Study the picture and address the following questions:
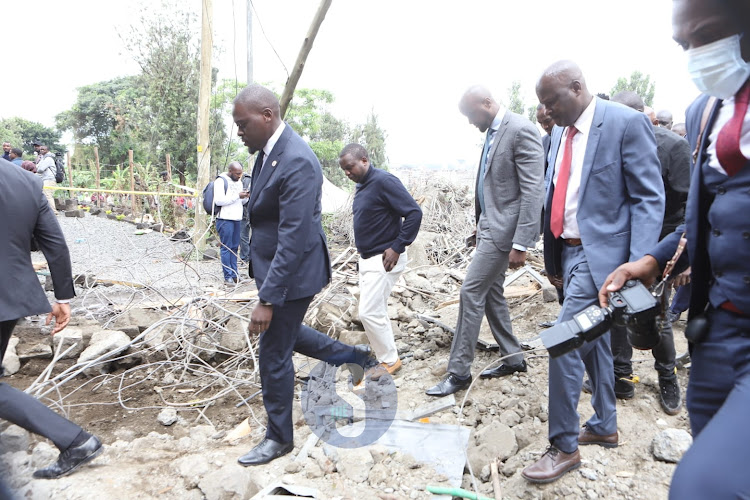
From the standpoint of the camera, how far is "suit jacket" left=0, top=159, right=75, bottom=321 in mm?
2695

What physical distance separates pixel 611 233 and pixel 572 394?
2.62 feet

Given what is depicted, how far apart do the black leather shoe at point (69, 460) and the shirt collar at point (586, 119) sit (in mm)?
3061

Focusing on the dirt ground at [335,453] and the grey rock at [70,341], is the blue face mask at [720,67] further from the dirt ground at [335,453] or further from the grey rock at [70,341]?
the grey rock at [70,341]

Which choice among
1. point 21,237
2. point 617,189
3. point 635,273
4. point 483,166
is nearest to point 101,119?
Result: point 21,237

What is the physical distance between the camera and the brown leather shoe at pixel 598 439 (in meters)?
2.76

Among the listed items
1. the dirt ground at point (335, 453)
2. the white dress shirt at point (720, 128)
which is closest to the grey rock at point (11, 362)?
the dirt ground at point (335, 453)

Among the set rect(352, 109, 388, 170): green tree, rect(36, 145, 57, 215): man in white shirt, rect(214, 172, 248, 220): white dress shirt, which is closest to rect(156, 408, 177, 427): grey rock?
rect(214, 172, 248, 220): white dress shirt

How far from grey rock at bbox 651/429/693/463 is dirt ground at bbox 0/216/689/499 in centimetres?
4

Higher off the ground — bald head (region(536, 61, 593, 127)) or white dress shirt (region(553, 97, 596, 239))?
bald head (region(536, 61, 593, 127))

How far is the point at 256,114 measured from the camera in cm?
291

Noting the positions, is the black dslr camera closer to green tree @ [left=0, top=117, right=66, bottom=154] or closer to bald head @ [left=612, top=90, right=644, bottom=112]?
bald head @ [left=612, top=90, right=644, bottom=112]

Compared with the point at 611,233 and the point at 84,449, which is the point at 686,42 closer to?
the point at 611,233

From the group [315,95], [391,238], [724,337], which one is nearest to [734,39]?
[724,337]

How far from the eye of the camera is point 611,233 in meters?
2.56
